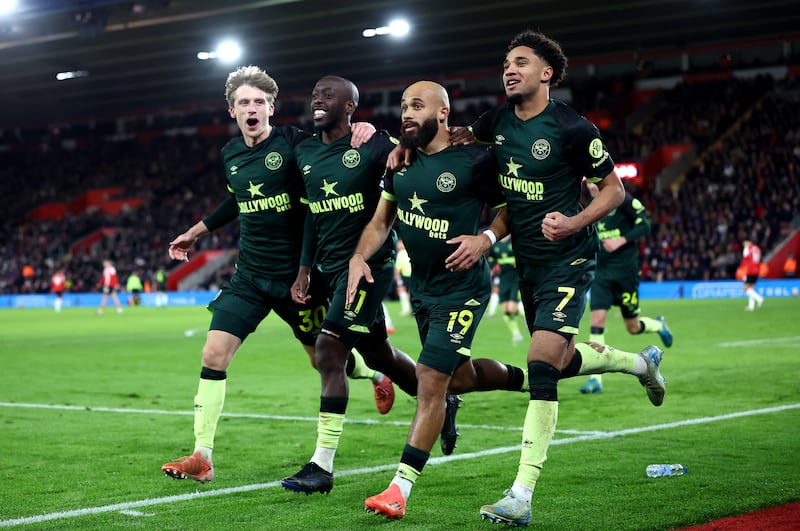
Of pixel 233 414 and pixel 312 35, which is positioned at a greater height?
pixel 312 35

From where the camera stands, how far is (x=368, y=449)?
7.99m

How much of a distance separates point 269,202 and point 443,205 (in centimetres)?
162

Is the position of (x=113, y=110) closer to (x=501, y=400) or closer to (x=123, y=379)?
(x=123, y=379)

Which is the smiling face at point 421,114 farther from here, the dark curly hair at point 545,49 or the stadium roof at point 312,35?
the stadium roof at point 312,35

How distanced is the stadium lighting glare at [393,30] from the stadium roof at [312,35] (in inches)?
11.5

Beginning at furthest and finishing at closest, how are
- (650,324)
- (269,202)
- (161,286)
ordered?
(161,286) < (650,324) < (269,202)

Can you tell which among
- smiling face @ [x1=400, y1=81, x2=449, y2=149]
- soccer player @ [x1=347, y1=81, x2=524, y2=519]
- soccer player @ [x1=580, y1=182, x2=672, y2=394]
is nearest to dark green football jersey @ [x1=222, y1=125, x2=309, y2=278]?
soccer player @ [x1=347, y1=81, x2=524, y2=519]

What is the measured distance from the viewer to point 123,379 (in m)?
14.1

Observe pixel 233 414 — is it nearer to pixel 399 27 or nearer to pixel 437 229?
pixel 437 229

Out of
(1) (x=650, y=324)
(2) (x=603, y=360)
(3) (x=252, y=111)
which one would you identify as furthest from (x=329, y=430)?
(1) (x=650, y=324)

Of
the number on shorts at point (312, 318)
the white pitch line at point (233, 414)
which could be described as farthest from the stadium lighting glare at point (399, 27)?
the number on shorts at point (312, 318)

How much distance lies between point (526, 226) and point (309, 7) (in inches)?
1222

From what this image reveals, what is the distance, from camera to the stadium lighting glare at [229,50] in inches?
1625

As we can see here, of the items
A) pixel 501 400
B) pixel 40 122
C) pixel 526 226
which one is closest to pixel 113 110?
pixel 40 122
